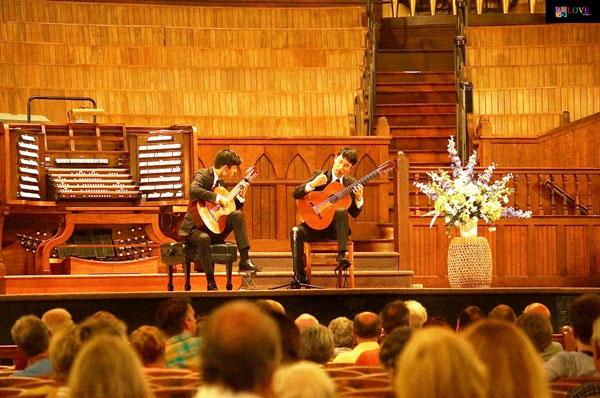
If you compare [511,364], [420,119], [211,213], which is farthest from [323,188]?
[511,364]

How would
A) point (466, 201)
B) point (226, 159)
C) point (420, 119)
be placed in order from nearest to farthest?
point (226, 159)
point (466, 201)
point (420, 119)

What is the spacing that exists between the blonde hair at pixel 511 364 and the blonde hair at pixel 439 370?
144 millimetres

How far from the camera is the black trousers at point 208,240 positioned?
22.2 ft

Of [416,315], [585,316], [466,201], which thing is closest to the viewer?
[585,316]

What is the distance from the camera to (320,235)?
7.30 m

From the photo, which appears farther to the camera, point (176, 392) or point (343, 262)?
point (343, 262)

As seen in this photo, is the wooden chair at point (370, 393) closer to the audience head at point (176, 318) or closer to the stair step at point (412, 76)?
the audience head at point (176, 318)

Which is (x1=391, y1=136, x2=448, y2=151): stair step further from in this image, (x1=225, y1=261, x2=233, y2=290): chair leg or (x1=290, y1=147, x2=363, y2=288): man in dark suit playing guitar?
(x1=225, y1=261, x2=233, y2=290): chair leg

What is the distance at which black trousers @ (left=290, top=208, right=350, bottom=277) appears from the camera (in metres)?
7.11

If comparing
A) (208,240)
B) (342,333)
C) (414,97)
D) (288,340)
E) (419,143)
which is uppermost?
(414,97)

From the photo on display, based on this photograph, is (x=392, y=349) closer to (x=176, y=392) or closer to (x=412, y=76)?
(x=176, y=392)

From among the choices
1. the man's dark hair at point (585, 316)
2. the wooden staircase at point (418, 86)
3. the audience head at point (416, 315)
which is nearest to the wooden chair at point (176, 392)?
the man's dark hair at point (585, 316)

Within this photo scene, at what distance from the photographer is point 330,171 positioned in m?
7.43

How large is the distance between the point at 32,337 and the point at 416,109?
25.4ft
